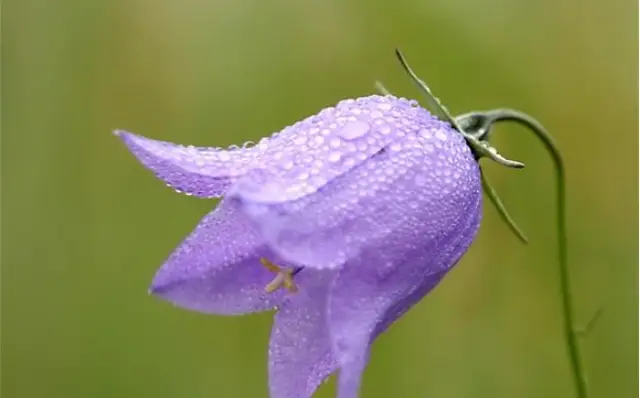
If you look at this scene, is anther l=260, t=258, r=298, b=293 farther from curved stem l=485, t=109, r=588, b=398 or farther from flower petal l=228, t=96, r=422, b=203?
curved stem l=485, t=109, r=588, b=398

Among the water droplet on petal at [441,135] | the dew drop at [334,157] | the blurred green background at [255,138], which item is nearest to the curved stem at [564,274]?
the water droplet on petal at [441,135]

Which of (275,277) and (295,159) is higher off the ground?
(295,159)

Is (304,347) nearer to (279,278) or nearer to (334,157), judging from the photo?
(279,278)

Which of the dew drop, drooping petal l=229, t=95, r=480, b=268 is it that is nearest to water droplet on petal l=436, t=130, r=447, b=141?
drooping petal l=229, t=95, r=480, b=268

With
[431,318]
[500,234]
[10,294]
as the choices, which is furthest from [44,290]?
[500,234]

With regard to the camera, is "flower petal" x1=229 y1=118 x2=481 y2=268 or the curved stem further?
the curved stem

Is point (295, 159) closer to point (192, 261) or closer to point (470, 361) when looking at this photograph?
point (192, 261)
